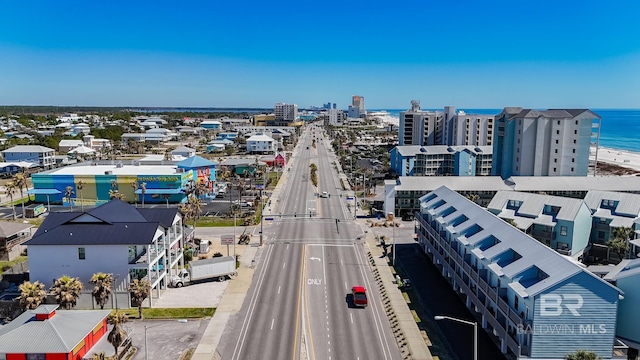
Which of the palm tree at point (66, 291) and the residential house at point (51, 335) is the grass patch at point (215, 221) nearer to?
the palm tree at point (66, 291)

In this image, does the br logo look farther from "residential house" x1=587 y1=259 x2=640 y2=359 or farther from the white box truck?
the white box truck

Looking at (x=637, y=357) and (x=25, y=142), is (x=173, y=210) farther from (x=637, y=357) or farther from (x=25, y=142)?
(x=25, y=142)

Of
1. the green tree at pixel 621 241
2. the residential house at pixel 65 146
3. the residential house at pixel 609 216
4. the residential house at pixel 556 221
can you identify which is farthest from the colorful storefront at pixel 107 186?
the residential house at pixel 65 146

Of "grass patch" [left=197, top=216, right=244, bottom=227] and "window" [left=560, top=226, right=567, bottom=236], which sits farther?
"grass patch" [left=197, top=216, right=244, bottom=227]

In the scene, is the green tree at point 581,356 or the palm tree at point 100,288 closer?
the green tree at point 581,356

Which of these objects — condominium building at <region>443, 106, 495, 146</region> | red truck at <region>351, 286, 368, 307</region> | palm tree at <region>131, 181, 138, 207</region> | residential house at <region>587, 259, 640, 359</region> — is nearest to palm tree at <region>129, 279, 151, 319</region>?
red truck at <region>351, 286, 368, 307</region>

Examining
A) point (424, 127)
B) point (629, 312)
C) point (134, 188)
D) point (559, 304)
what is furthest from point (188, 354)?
point (424, 127)

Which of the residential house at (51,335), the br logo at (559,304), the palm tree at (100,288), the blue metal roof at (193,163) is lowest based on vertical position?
the residential house at (51,335)
